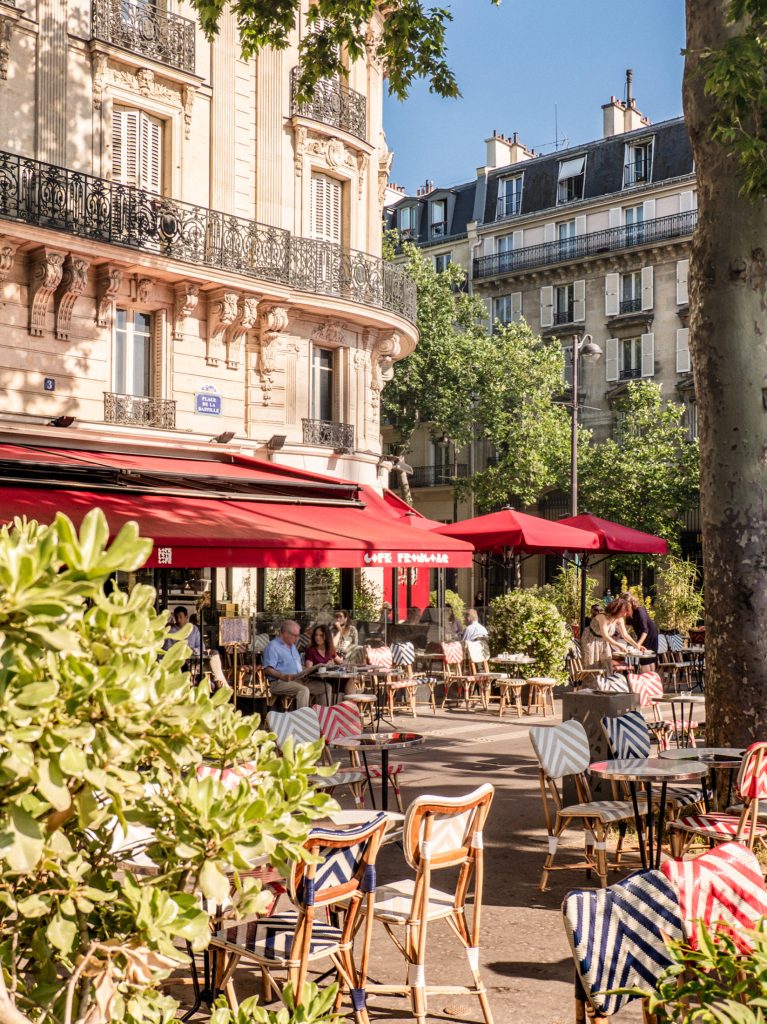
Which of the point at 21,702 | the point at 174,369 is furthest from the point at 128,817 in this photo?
the point at 174,369

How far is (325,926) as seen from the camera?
4973 mm

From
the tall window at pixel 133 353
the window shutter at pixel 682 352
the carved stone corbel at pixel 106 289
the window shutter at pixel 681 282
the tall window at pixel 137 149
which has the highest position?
the window shutter at pixel 681 282

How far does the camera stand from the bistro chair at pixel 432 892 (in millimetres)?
4902

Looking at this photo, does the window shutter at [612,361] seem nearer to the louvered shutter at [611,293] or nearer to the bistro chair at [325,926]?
the louvered shutter at [611,293]

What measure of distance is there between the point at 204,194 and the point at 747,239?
13.7 m

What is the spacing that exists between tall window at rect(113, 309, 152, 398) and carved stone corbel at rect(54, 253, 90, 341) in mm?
1152

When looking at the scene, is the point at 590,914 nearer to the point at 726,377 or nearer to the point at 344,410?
the point at 726,377

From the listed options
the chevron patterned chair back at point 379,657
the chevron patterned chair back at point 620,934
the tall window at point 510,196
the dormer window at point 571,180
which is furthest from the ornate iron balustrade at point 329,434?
the tall window at point 510,196

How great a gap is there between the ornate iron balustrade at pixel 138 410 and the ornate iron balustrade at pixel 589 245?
2677 cm

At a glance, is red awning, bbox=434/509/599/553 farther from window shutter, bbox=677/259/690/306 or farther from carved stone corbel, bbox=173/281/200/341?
window shutter, bbox=677/259/690/306

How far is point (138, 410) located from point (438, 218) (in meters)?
35.1

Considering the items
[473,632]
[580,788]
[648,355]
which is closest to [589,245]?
[648,355]

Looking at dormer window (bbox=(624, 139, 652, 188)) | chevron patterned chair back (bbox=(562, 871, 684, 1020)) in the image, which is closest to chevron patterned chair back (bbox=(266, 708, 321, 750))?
chevron patterned chair back (bbox=(562, 871, 684, 1020))

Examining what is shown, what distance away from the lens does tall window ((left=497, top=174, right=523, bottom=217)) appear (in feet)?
157
